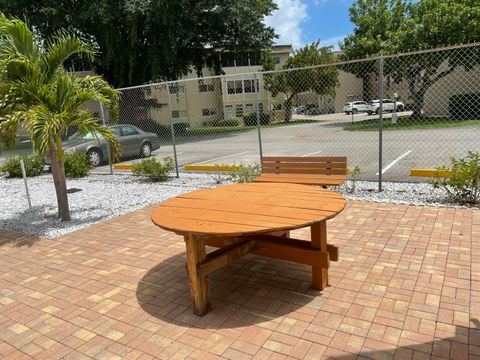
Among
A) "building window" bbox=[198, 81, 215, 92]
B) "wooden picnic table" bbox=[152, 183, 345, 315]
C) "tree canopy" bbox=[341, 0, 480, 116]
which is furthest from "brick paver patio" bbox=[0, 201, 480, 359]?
"building window" bbox=[198, 81, 215, 92]

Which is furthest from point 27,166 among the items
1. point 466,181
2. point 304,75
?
point 304,75

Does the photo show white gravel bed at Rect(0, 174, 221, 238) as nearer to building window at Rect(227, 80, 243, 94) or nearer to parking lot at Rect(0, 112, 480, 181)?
parking lot at Rect(0, 112, 480, 181)

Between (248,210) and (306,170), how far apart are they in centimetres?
272

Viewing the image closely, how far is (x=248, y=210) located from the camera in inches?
125

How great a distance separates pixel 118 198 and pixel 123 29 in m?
15.9

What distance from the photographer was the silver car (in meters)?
12.0

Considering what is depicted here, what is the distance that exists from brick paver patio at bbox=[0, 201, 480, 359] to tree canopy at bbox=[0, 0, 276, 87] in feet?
53.4

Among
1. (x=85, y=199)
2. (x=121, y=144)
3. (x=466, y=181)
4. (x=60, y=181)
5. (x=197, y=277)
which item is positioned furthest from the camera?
(x=121, y=144)

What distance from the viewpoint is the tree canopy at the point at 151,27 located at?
1814cm

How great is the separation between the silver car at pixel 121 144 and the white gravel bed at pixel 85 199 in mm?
1619

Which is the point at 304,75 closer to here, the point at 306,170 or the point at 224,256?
the point at 306,170

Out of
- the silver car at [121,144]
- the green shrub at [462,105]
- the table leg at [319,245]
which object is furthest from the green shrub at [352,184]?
the green shrub at [462,105]

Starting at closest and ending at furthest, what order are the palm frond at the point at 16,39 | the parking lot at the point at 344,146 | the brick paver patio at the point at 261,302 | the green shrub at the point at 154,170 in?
1. the brick paver patio at the point at 261,302
2. the palm frond at the point at 16,39
3. the green shrub at the point at 154,170
4. the parking lot at the point at 344,146

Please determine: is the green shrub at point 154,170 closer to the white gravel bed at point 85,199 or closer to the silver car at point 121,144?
the white gravel bed at point 85,199
